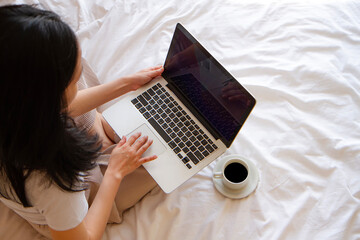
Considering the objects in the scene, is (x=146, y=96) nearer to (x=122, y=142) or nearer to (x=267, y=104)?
(x=122, y=142)

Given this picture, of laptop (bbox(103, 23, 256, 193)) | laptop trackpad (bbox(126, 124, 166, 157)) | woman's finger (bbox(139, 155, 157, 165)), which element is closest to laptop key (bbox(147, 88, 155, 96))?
laptop (bbox(103, 23, 256, 193))

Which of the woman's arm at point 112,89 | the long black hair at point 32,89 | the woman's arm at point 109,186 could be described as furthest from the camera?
the woman's arm at point 112,89

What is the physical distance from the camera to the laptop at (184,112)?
95 cm

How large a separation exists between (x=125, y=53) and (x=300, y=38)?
62 cm

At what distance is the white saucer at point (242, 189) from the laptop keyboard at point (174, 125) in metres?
0.07

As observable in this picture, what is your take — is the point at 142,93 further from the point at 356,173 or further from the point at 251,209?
the point at 356,173

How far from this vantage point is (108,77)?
4.20 ft

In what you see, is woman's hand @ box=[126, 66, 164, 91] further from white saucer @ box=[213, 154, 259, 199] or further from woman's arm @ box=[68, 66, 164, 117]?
white saucer @ box=[213, 154, 259, 199]

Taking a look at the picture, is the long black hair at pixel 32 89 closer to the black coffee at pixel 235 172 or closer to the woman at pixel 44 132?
the woman at pixel 44 132

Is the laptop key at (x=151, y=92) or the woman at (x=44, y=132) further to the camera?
the laptop key at (x=151, y=92)

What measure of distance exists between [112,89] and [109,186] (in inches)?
12.4

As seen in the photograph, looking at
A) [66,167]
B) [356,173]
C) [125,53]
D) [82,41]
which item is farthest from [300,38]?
[66,167]

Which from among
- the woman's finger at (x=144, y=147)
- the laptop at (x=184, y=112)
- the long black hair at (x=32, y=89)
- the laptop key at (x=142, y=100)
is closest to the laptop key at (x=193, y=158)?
the laptop at (x=184, y=112)

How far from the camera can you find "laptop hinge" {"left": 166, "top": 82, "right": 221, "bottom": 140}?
3.35 ft
